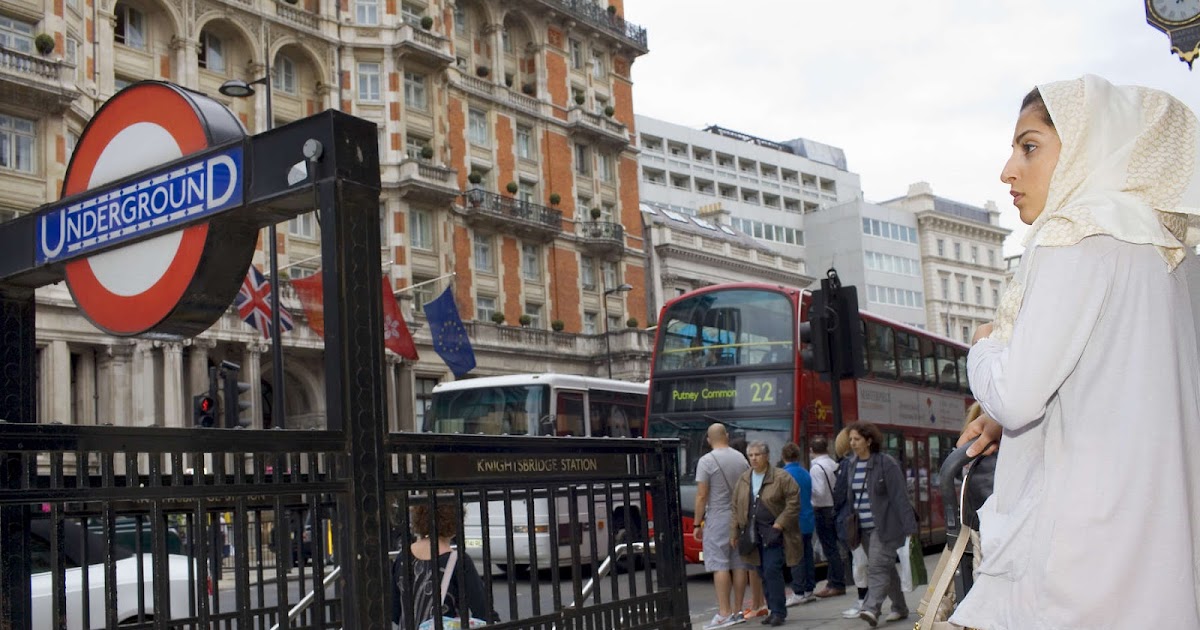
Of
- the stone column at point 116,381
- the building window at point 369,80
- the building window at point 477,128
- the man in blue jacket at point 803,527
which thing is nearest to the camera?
the man in blue jacket at point 803,527

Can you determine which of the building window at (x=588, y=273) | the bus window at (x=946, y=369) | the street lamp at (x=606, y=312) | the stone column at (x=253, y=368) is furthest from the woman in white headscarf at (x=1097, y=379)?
the building window at (x=588, y=273)

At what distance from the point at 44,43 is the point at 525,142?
21.2m

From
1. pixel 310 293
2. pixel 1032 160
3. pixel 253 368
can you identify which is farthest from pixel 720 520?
pixel 253 368

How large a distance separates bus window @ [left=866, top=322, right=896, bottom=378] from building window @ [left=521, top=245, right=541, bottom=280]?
90.9 ft

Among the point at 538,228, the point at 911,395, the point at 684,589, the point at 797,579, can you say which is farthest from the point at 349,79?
the point at 684,589

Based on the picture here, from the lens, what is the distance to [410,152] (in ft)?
136

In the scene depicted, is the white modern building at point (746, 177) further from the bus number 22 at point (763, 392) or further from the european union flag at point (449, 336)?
the bus number 22 at point (763, 392)

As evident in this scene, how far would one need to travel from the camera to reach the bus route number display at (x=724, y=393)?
16.8m

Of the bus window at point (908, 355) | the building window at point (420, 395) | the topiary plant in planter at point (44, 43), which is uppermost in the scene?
the topiary plant in planter at point (44, 43)

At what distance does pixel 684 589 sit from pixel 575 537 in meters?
0.53

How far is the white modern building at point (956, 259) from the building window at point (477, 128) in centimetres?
4315

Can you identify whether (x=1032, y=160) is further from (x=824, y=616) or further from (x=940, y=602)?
(x=824, y=616)

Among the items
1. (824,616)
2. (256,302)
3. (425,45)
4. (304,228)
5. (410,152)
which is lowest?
(824,616)

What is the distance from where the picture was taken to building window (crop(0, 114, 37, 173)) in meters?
28.5
